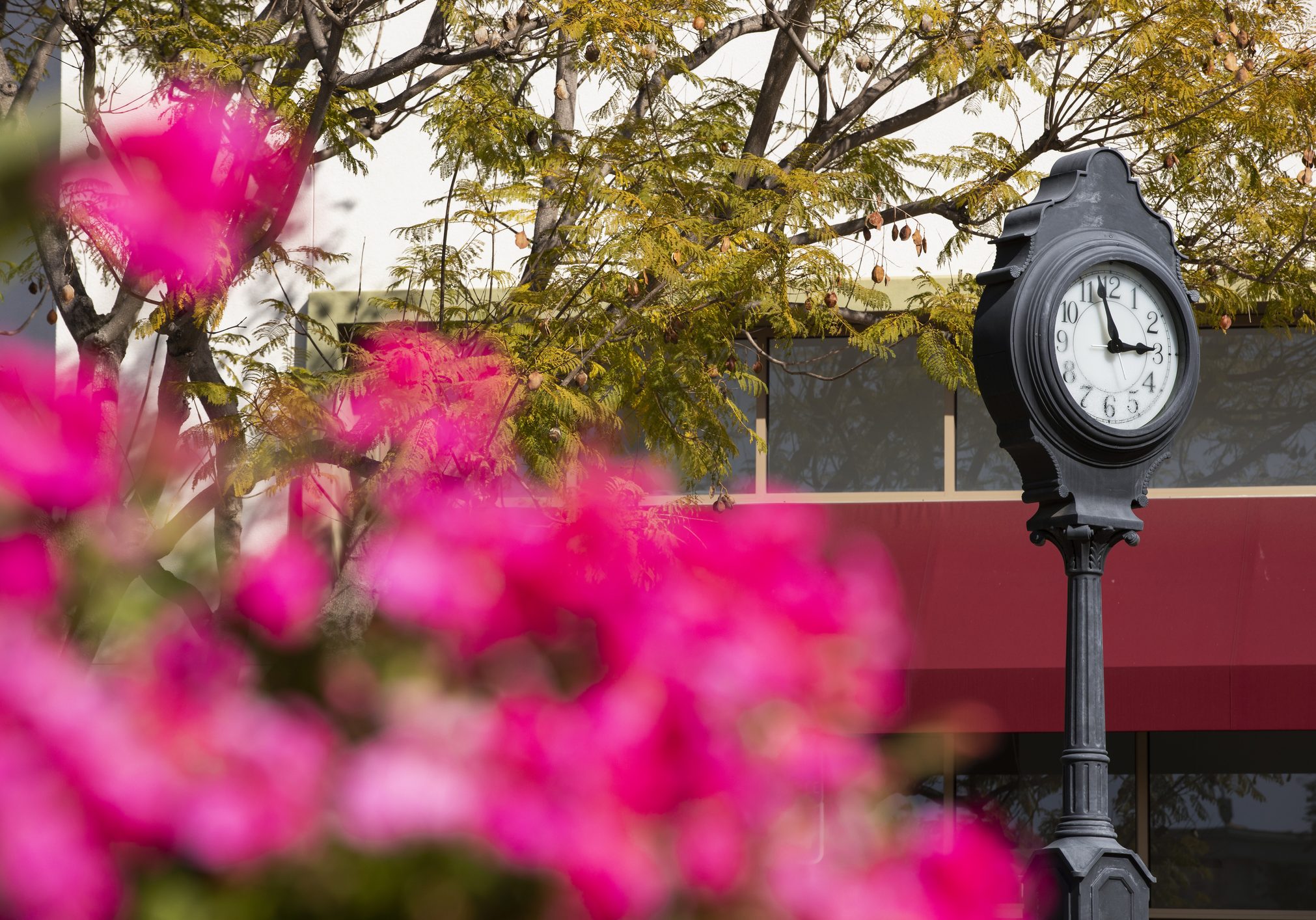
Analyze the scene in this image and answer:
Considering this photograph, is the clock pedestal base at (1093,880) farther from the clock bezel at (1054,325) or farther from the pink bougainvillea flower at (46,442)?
the pink bougainvillea flower at (46,442)

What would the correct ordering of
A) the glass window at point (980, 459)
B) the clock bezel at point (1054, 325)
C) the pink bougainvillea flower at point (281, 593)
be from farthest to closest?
the glass window at point (980, 459) < the clock bezel at point (1054, 325) < the pink bougainvillea flower at point (281, 593)

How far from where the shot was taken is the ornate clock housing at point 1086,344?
16.9ft

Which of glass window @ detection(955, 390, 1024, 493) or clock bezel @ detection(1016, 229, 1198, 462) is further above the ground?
glass window @ detection(955, 390, 1024, 493)

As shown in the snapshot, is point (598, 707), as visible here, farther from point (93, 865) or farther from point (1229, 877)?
point (1229, 877)

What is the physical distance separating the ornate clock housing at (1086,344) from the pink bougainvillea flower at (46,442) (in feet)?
13.9

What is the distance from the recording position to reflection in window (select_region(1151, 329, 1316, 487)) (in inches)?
419

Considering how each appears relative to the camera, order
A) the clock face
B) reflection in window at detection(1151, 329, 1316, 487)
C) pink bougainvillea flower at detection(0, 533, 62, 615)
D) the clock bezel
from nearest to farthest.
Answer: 1. pink bougainvillea flower at detection(0, 533, 62, 615)
2. the clock bezel
3. the clock face
4. reflection in window at detection(1151, 329, 1316, 487)

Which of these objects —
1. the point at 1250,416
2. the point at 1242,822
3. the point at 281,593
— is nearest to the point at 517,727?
the point at 281,593

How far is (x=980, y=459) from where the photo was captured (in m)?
11.0

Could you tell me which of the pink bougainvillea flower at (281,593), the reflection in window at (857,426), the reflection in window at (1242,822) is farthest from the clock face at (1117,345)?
the reflection in window at (1242,822)

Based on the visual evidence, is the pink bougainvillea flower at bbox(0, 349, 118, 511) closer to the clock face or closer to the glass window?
the clock face

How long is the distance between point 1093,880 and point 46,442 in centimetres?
433

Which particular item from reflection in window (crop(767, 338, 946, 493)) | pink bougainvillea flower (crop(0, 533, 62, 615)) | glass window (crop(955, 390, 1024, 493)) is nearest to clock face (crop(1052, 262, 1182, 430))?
pink bougainvillea flower (crop(0, 533, 62, 615))

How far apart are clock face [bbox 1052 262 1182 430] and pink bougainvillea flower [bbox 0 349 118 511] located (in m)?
4.38
